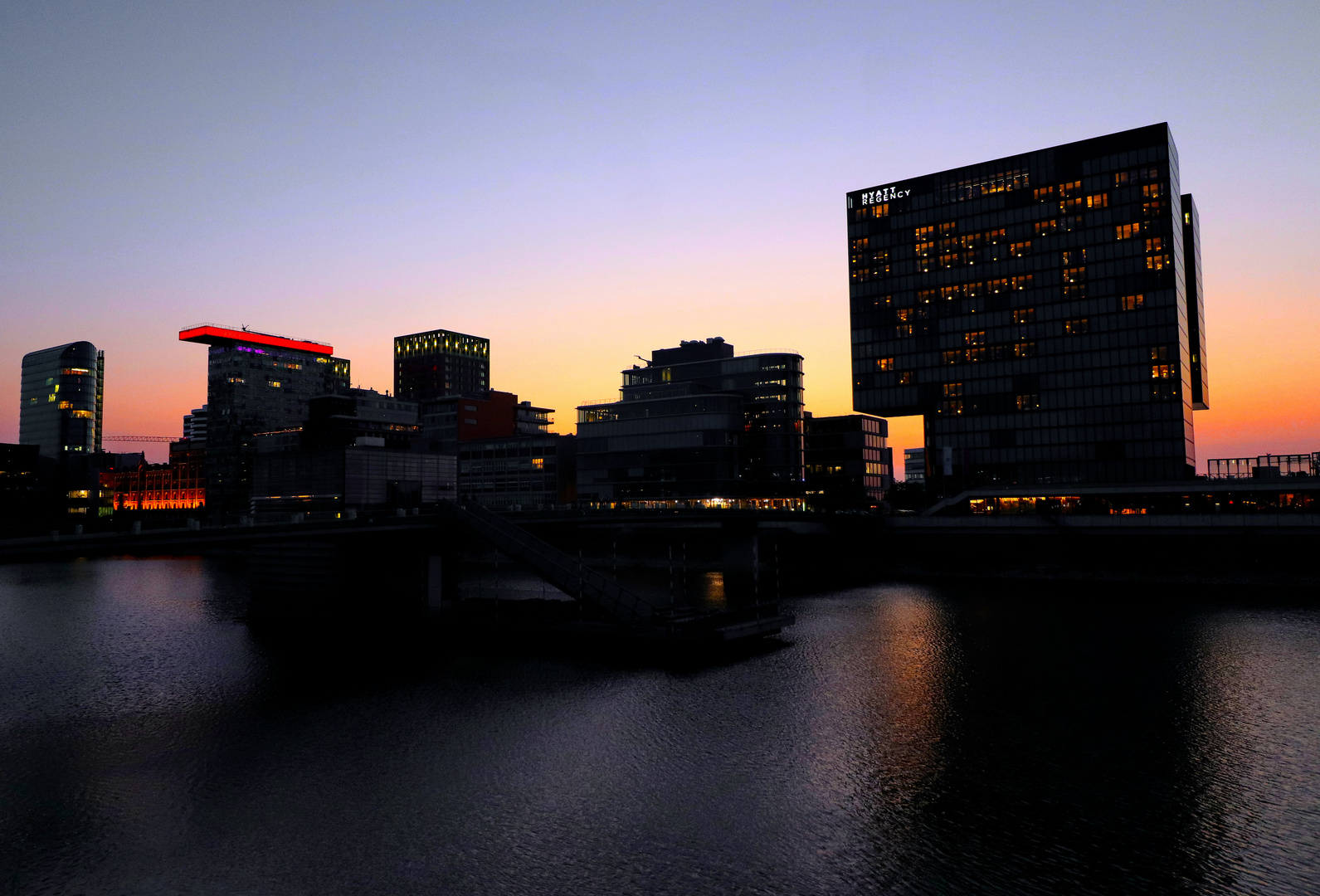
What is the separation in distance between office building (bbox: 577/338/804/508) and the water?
114m

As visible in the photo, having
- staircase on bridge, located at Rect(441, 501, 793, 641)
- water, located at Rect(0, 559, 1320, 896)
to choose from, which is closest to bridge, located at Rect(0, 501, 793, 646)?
staircase on bridge, located at Rect(441, 501, 793, 641)

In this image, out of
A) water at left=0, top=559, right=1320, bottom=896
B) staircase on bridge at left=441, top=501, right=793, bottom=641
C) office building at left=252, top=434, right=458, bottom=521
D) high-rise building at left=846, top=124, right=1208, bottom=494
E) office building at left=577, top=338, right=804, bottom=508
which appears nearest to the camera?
water at left=0, top=559, right=1320, bottom=896

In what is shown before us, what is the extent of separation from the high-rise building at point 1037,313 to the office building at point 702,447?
66.1ft

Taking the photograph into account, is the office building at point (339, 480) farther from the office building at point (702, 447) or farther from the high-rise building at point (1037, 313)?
the high-rise building at point (1037, 313)

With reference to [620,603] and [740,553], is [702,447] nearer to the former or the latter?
[740,553]

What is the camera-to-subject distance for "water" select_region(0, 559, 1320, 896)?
78.9 feet

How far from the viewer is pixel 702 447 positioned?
177 m

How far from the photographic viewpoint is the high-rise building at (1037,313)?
159m

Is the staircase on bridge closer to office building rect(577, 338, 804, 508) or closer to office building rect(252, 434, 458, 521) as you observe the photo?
office building rect(252, 434, 458, 521)

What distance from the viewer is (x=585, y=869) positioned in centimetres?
2416

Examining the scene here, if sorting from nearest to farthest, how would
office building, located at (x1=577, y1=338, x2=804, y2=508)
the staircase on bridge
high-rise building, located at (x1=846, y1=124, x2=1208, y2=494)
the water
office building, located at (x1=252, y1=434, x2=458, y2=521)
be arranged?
the water < the staircase on bridge < office building, located at (x1=252, y1=434, x2=458, y2=521) < high-rise building, located at (x1=846, y1=124, x2=1208, y2=494) < office building, located at (x1=577, y1=338, x2=804, y2=508)

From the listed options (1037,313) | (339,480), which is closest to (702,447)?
(1037,313)

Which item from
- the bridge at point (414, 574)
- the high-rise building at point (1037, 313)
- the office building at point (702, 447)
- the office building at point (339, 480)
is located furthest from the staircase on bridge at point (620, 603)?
the high-rise building at point (1037, 313)

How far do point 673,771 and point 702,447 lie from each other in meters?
146
